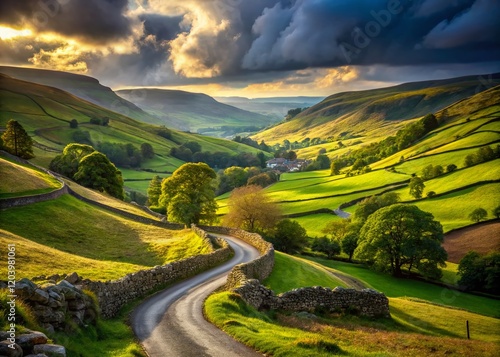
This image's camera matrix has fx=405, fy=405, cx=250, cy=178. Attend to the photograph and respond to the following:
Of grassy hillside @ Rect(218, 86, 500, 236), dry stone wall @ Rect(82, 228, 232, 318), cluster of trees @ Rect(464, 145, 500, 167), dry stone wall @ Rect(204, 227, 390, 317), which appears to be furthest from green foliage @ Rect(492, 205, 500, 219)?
dry stone wall @ Rect(204, 227, 390, 317)

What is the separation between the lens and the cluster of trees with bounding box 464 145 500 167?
382 ft

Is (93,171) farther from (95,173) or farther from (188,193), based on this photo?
(188,193)

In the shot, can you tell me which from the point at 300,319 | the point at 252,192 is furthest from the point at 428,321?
the point at 252,192

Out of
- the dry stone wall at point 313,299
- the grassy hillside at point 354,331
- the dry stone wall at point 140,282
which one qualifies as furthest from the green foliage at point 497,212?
the dry stone wall at point 313,299

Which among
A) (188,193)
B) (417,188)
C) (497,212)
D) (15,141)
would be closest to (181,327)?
(188,193)

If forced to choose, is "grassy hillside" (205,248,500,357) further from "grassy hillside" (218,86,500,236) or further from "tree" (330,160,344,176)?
"tree" (330,160,344,176)

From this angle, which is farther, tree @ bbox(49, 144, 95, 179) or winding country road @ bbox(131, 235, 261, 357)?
tree @ bbox(49, 144, 95, 179)

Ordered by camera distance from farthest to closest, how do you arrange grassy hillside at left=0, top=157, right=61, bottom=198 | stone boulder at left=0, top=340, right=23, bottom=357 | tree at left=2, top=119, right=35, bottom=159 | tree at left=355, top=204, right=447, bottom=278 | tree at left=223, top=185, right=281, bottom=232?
tree at left=2, top=119, right=35, bottom=159
tree at left=223, top=185, right=281, bottom=232
tree at left=355, top=204, right=447, bottom=278
grassy hillside at left=0, top=157, right=61, bottom=198
stone boulder at left=0, top=340, right=23, bottom=357

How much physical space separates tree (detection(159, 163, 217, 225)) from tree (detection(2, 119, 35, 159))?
4668 cm

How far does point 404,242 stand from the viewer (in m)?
67.7

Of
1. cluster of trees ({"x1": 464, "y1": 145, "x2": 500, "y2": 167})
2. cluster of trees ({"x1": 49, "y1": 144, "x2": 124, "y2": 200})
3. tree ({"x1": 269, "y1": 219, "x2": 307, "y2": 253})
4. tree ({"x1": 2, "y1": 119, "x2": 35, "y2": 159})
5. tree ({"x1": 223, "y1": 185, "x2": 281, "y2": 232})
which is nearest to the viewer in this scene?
tree ({"x1": 269, "y1": 219, "x2": 307, "y2": 253})

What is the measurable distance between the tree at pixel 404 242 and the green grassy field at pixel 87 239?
32.4m

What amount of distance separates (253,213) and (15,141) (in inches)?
2454

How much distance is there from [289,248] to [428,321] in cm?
5457
